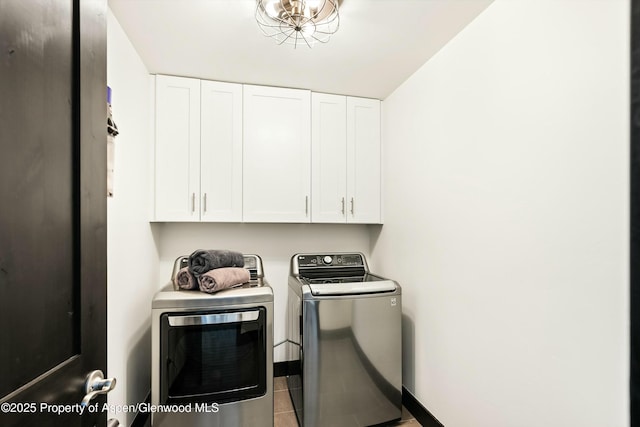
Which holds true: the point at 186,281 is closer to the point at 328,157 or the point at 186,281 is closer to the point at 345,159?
the point at 328,157

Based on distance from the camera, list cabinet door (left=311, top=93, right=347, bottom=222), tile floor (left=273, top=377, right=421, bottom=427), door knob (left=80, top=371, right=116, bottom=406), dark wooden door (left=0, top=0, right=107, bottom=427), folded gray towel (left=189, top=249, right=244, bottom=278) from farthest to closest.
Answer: cabinet door (left=311, top=93, right=347, bottom=222) < tile floor (left=273, top=377, right=421, bottom=427) < folded gray towel (left=189, top=249, right=244, bottom=278) < door knob (left=80, top=371, right=116, bottom=406) < dark wooden door (left=0, top=0, right=107, bottom=427)

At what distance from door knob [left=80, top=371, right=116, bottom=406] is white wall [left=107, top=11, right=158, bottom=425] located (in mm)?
746

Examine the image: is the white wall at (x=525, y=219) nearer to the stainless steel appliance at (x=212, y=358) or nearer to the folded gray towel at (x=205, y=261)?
the stainless steel appliance at (x=212, y=358)

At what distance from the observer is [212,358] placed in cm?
155

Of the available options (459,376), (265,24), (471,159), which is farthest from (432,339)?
(265,24)

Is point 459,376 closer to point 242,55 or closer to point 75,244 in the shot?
point 75,244

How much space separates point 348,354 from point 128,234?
146 cm

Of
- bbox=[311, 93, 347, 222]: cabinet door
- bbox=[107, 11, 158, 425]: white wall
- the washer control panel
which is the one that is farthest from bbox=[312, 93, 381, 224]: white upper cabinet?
bbox=[107, 11, 158, 425]: white wall

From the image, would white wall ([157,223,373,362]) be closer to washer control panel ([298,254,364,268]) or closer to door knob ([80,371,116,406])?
washer control panel ([298,254,364,268])

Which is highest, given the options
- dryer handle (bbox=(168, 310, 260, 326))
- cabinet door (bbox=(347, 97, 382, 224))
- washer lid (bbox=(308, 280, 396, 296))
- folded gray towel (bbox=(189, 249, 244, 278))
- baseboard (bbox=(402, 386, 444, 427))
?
cabinet door (bbox=(347, 97, 382, 224))

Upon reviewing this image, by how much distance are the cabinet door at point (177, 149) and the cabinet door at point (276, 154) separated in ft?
1.14

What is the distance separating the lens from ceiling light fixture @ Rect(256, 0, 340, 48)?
1312 mm

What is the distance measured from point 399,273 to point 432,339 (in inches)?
20.2

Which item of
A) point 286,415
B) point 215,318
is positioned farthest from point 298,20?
point 286,415
